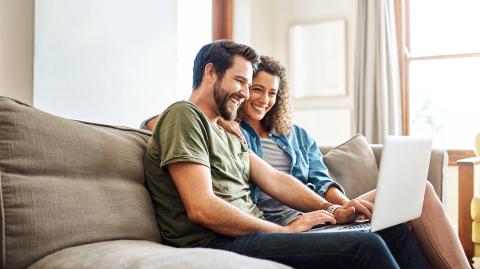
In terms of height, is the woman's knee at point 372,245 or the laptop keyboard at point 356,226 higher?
the woman's knee at point 372,245

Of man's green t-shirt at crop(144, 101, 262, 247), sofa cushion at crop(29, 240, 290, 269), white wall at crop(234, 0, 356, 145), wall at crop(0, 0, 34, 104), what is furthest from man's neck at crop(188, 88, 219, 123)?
white wall at crop(234, 0, 356, 145)

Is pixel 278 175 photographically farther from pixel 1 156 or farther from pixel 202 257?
pixel 1 156

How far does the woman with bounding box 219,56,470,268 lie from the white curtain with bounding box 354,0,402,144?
6.39ft

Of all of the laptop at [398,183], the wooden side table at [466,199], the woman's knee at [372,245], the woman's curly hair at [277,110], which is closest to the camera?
the woman's knee at [372,245]

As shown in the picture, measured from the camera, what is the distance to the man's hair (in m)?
1.82

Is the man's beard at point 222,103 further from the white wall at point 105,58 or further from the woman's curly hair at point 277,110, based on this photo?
the white wall at point 105,58

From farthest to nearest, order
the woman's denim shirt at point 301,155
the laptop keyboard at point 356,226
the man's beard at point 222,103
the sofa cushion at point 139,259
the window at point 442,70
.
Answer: the window at point 442,70, the woman's denim shirt at point 301,155, the man's beard at point 222,103, the laptop keyboard at point 356,226, the sofa cushion at point 139,259

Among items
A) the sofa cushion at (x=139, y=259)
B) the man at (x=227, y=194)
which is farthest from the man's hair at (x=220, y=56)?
the sofa cushion at (x=139, y=259)

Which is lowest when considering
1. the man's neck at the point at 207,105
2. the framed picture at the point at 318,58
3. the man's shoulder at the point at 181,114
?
the man's shoulder at the point at 181,114

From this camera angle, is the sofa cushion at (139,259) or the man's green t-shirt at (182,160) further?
the man's green t-shirt at (182,160)

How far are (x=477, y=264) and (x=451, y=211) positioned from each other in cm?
138

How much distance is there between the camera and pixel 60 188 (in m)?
1.23

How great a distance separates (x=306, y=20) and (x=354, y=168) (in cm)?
250

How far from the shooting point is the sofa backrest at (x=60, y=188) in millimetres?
1131
